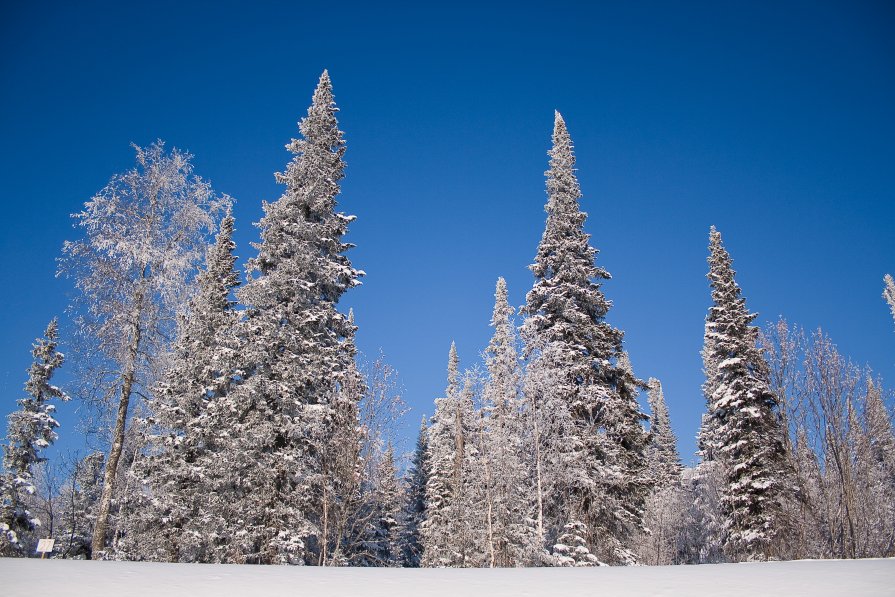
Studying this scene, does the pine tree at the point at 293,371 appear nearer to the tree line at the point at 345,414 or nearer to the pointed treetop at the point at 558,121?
the tree line at the point at 345,414

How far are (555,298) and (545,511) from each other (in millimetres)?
7712

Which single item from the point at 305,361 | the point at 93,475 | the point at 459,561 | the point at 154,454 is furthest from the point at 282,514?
the point at 93,475

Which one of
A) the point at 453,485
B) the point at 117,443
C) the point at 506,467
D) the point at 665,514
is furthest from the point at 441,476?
the point at 665,514

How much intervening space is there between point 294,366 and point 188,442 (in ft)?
20.0

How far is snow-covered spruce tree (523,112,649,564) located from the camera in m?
17.7

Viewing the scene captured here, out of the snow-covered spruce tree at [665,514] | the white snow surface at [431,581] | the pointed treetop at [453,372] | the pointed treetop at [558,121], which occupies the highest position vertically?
the pointed treetop at [558,121]

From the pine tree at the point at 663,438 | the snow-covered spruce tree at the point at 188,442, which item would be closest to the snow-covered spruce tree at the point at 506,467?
the snow-covered spruce tree at the point at 188,442

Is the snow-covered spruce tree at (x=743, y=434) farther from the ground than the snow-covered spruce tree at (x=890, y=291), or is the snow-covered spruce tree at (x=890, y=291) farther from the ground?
the snow-covered spruce tree at (x=890, y=291)

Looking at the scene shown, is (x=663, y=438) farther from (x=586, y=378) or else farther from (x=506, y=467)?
(x=506, y=467)

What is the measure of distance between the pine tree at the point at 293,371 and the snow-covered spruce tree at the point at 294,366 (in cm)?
3

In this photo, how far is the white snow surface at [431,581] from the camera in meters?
3.94

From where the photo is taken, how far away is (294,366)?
1619cm

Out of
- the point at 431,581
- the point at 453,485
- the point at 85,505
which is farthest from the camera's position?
the point at 85,505

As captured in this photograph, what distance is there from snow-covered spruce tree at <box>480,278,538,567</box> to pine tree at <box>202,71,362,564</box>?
5.73 metres
